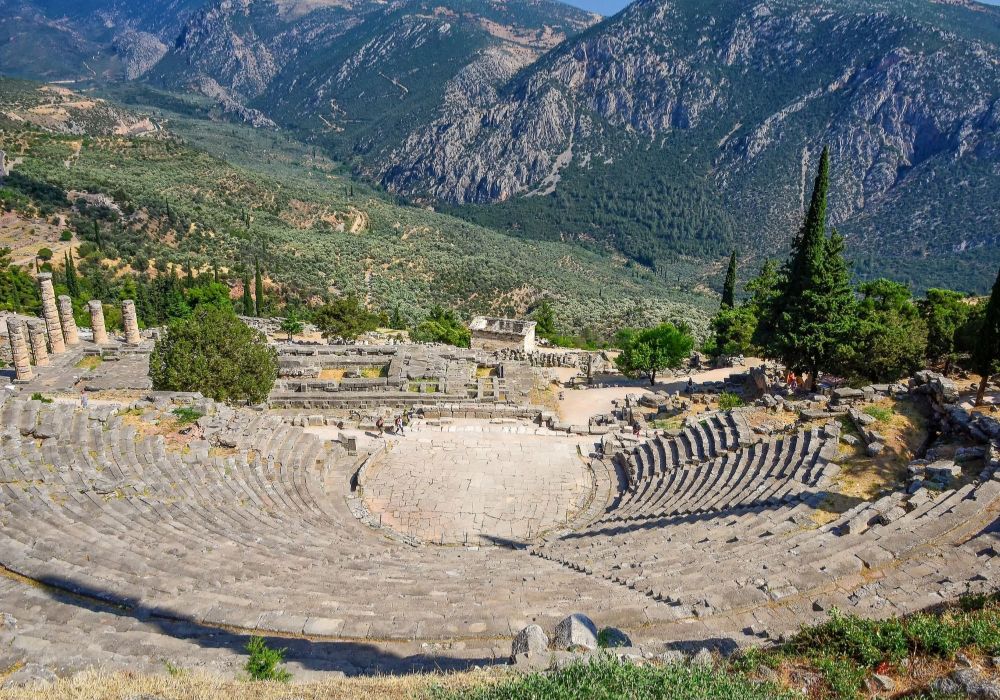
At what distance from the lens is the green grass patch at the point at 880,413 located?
17812 mm

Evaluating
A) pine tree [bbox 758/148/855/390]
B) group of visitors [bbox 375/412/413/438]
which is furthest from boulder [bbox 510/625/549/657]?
pine tree [bbox 758/148/855/390]

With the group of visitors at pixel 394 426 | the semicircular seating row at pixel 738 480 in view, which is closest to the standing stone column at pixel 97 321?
the group of visitors at pixel 394 426

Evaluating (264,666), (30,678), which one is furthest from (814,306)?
(30,678)

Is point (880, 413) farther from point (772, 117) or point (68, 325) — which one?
point (772, 117)

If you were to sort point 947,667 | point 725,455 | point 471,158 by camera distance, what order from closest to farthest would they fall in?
point 947,667 → point 725,455 → point 471,158

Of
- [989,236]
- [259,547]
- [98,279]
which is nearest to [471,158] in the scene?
[989,236]

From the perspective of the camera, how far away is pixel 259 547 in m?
12.9

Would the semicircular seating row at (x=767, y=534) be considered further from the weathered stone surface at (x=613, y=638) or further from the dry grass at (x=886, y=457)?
the weathered stone surface at (x=613, y=638)

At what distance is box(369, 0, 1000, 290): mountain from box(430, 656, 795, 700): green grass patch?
12170cm

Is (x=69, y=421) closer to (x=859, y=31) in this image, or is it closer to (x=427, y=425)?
(x=427, y=425)

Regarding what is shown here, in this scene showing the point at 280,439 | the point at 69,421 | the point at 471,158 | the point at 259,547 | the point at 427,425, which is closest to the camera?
the point at 259,547

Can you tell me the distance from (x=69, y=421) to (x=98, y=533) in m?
6.96

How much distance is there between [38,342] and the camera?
3073 cm

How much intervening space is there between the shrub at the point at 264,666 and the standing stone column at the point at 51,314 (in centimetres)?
3361
